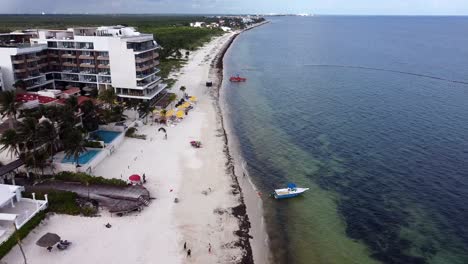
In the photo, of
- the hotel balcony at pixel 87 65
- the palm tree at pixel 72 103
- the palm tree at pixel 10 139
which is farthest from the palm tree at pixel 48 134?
the hotel balcony at pixel 87 65

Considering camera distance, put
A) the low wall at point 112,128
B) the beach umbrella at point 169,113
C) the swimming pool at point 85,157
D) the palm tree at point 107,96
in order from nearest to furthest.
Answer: the swimming pool at point 85,157
the low wall at point 112,128
the palm tree at point 107,96
the beach umbrella at point 169,113

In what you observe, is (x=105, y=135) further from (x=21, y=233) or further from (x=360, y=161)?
(x=360, y=161)

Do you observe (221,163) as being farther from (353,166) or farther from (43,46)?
(43,46)

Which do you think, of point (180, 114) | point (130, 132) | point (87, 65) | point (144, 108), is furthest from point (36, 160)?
point (87, 65)

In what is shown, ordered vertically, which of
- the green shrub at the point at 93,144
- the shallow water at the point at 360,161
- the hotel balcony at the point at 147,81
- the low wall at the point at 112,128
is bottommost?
the shallow water at the point at 360,161

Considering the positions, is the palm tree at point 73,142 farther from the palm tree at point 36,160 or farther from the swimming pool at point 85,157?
the swimming pool at point 85,157

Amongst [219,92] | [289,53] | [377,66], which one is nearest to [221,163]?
[219,92]

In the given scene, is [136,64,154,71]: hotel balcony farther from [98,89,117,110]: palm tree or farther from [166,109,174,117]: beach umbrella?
[166,109,174,117]: beach umbrella
